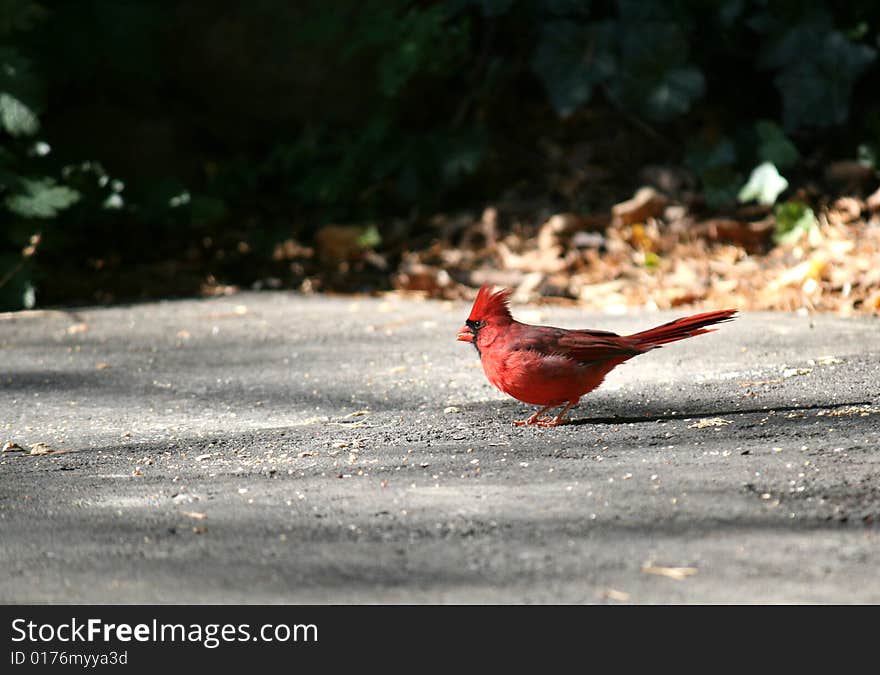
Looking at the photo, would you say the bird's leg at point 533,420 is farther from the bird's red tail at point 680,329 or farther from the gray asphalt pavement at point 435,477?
the bird's red tail at point 680,329

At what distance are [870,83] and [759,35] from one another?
71 centimetres

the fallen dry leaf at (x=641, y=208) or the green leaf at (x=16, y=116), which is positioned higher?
the green leaf at (x=16, y=116)

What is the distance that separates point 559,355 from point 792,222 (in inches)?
141

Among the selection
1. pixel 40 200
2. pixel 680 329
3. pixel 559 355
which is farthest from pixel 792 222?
pixel 40 200

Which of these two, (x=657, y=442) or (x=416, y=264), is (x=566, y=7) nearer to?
(x=416, y=264)

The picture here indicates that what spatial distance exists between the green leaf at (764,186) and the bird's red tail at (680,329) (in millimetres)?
3486

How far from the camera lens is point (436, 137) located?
729 centimetres

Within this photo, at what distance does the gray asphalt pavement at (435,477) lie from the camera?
2.16 m

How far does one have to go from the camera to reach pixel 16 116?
593 cm

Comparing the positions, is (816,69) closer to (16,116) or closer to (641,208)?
(641,208)

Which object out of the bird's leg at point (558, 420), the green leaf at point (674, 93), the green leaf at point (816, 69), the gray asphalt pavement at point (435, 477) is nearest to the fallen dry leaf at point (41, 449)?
the gray asphalt pavement at point (435, 477)

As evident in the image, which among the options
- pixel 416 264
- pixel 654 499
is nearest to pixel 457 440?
pixel 654 499

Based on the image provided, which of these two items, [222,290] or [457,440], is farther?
[222,290]
